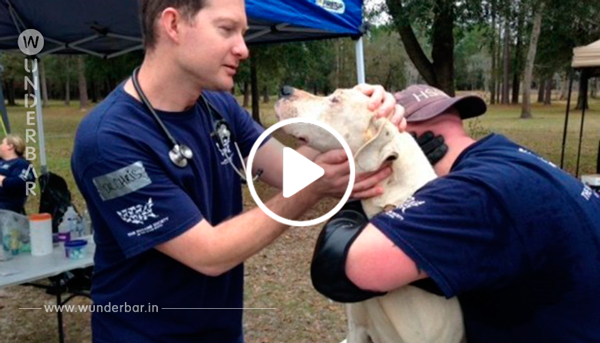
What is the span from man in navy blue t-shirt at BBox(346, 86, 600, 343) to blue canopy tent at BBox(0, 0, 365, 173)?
3.25 m

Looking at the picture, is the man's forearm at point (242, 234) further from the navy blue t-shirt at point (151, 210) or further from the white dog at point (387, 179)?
the white dog at point (387, 179)

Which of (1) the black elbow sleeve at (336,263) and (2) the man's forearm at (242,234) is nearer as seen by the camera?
(1) the black elbow sleeve at (336,263)

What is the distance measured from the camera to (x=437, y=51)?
12.2 metres

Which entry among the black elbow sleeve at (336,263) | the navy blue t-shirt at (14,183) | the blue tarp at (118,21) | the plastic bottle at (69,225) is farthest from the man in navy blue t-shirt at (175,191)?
the navy blue t-shirt at (14,183)

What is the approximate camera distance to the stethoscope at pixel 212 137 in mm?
1742

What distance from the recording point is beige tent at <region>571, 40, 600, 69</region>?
9438 millimetres

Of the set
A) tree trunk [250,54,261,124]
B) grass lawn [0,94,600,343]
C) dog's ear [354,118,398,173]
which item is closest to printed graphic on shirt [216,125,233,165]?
dog's ear [354,118,398,173]

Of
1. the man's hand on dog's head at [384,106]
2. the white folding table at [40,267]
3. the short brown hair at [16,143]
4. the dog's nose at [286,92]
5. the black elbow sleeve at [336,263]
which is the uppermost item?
the dog's nose at [286,92]

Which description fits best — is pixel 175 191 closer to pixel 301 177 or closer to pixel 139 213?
pixel 139 213

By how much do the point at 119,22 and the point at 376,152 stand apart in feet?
16.2

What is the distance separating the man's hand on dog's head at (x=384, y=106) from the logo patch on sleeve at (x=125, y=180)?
0.72 metres

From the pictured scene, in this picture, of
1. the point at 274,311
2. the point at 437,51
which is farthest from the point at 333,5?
A: the point at 437,51

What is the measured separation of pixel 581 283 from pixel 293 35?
525cm

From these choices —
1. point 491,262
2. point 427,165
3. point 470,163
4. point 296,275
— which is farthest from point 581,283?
point 296,275
